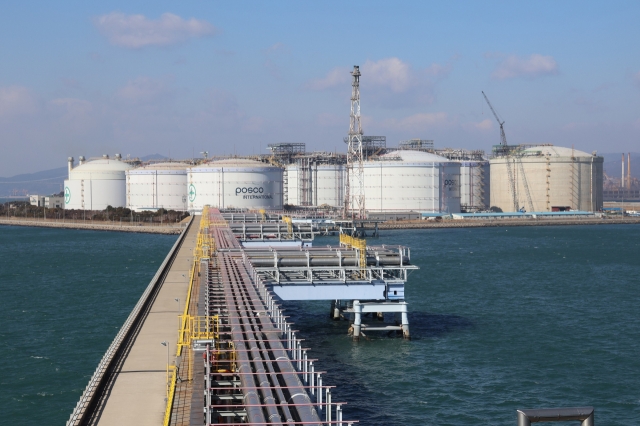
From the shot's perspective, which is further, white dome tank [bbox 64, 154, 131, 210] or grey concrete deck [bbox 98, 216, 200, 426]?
white dome tank [bbox 64, 154, 131, 210]

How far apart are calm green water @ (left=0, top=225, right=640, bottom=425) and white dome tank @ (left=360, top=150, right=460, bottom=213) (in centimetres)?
5173

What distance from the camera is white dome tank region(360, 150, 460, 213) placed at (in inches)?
4476

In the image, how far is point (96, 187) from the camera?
12488 centimetres

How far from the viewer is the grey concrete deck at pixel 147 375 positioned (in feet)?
48.3

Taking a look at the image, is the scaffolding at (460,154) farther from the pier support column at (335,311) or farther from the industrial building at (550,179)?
the pier support column at (335,311)

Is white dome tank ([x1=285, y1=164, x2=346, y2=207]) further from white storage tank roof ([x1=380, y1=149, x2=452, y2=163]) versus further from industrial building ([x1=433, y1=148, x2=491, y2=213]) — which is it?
industrial building ([x1=433, y1=148, x2=491, y2=213])

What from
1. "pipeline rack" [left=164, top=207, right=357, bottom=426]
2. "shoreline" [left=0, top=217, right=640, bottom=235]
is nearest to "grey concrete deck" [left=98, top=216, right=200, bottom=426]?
"pipeline rack" [left=164, top=207, right=357, bottom=426]

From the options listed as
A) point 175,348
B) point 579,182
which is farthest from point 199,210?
point 175,348

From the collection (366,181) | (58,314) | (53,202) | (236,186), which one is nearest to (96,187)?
(53,202)

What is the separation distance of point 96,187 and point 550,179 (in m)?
70.9

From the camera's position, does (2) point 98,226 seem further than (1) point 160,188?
No

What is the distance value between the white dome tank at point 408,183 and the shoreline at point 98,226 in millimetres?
29168

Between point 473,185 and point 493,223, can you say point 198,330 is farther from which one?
point 473,185

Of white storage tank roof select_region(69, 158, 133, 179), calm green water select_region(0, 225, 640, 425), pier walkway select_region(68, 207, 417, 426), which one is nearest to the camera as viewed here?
pier walkway select_region(68, 207, 417, 426)
